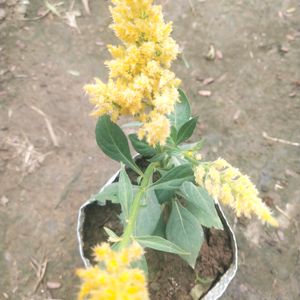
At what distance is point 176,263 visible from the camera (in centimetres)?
127

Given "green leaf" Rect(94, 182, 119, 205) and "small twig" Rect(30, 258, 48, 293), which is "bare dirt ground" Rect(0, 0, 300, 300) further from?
"green leaf" Rect(94, 182, 119, 205)

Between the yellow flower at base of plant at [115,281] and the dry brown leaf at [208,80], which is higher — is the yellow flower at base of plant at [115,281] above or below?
above

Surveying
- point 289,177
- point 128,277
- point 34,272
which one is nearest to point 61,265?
point 34,272

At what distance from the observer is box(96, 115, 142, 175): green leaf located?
103 cm

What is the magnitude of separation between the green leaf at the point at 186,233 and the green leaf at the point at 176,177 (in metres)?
0.16

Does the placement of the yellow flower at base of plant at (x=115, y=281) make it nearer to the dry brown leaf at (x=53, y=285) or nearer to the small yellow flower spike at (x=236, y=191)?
the small yellow flower spike at (x=236, y=191)

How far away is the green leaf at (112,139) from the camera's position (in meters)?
1.03

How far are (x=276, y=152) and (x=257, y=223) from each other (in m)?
0.33

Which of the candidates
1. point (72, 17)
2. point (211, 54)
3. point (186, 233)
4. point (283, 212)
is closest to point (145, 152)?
point (186, 233)

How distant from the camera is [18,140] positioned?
188cm

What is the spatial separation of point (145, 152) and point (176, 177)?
137 mm

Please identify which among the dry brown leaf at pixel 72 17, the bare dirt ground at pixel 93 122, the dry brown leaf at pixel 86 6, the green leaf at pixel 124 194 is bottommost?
the bare dirt ground at pixel 93 122

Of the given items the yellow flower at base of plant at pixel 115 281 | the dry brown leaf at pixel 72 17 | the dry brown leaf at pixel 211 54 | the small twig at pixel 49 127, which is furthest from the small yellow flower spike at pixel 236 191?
the dry brown leaf at pixel 72 17

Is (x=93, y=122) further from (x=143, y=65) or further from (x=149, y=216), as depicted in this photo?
(x=143, y=65)
